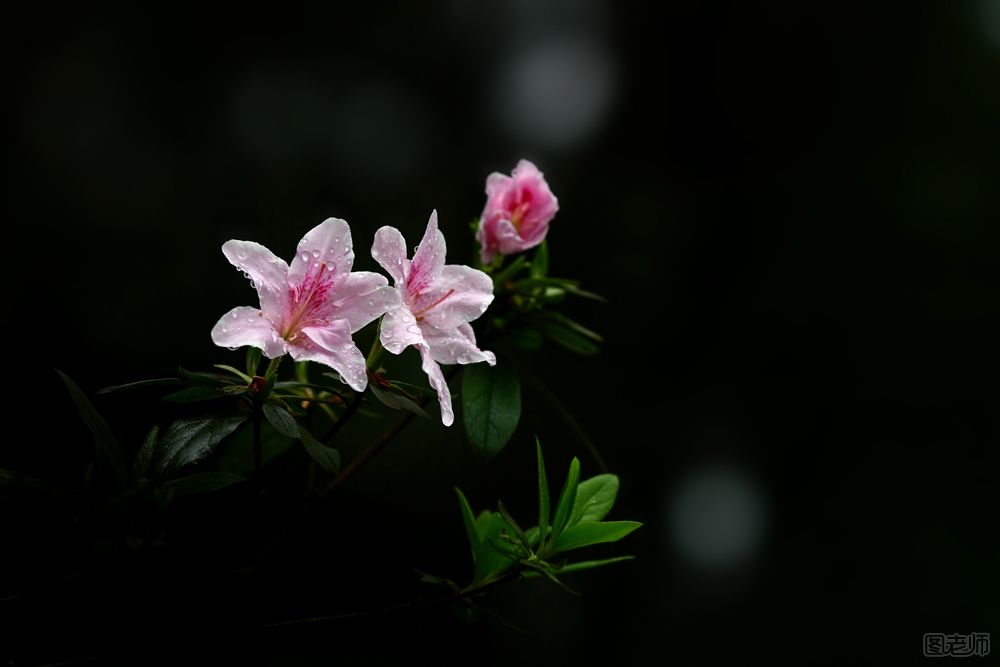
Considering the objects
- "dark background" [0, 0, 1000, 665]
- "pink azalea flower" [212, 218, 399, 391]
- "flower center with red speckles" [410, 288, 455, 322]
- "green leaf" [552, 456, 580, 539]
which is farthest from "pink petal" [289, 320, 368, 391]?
"dark background" [0, 0, 1000, 665]

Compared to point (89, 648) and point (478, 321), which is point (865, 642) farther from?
point (89, 648)

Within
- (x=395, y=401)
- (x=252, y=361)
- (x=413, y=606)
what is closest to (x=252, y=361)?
(x=252, y=361)

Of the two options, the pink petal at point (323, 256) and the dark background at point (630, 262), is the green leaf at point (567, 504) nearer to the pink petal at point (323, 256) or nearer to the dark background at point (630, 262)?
the pink petal at point (323, 256)

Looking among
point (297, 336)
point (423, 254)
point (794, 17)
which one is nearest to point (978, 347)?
point (794, 17)

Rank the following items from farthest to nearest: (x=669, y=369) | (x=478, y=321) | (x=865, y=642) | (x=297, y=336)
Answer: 1. (x=669, y=369)
2. (x=865, y=642)
3. (x=478, y=321)
4. (x=297, y=336)

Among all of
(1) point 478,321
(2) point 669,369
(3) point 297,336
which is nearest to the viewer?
(3) point 297,336

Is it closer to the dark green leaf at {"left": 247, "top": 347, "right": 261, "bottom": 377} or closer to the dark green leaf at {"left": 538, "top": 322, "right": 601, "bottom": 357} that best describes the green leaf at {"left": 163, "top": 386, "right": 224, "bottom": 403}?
the dark green leaf at {"left": 247, "top": 347, "right": 261, "bottom": 377}

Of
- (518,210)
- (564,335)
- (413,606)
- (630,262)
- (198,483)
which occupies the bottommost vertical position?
(413,606)

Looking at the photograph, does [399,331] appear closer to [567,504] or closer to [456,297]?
[456,297]
